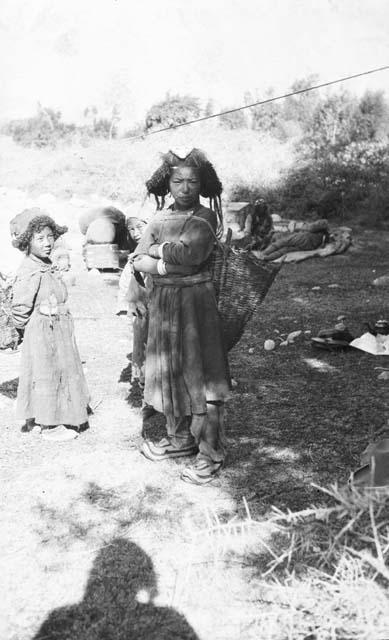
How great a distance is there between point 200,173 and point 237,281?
657mm

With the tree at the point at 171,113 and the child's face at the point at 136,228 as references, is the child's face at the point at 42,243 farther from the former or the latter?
the tree at the point at 171,113

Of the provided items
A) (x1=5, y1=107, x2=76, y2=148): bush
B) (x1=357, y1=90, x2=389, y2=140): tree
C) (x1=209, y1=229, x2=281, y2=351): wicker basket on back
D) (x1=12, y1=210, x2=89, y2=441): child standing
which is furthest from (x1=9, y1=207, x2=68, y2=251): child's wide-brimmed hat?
(x1=5, y1=107, x2=76, y2=148): bush

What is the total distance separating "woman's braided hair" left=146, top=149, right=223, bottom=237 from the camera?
11.8 ft

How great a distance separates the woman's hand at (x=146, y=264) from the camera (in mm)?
3602

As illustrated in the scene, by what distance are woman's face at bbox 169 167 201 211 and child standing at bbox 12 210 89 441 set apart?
992mm

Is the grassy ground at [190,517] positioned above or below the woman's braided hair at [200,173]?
below

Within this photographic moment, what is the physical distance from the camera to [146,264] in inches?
143

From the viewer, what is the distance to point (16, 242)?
4.20 meters

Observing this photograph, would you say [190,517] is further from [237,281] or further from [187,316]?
[237,281]

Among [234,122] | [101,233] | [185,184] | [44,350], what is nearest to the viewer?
[185,184]

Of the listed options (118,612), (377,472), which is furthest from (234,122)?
(118,612)

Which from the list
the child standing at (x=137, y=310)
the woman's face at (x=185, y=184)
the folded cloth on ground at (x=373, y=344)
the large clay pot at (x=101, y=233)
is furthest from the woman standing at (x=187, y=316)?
the large clay pot at (x=101, y=233)

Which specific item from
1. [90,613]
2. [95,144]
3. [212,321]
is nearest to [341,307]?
[212,321]

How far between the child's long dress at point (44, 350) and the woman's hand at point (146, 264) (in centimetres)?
89
